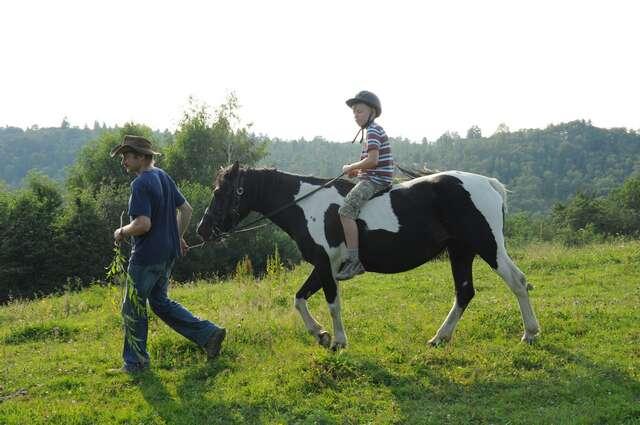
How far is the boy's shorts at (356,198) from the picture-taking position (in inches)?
285

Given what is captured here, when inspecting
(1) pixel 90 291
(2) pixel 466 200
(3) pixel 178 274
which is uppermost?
(2) pixel 466 200

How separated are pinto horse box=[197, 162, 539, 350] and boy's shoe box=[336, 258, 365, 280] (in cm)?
11

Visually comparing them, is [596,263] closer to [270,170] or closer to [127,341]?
[270,170]

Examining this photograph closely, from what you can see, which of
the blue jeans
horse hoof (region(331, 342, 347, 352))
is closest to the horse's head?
the blue jeans

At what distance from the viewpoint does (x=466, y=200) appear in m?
7.28

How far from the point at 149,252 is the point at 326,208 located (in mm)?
2301

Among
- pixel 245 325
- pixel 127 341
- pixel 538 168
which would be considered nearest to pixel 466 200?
pixel 245 325

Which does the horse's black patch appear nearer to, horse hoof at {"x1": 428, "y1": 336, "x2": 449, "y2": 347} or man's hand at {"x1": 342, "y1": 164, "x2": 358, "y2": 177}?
man's hand at {"x1": 342, "y1": 164, "x2": 358, "y2": 177}

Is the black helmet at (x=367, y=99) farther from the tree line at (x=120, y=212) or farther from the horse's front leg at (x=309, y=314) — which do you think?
the tree line at (x=120, y=212)

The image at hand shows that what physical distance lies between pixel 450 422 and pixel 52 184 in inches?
1700

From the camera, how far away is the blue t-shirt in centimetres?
656

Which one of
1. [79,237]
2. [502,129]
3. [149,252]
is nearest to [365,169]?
[149,252]

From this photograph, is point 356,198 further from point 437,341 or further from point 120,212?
point 120,212

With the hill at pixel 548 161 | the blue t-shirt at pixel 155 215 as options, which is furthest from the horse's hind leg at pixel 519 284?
the hill at pixel 548 161
